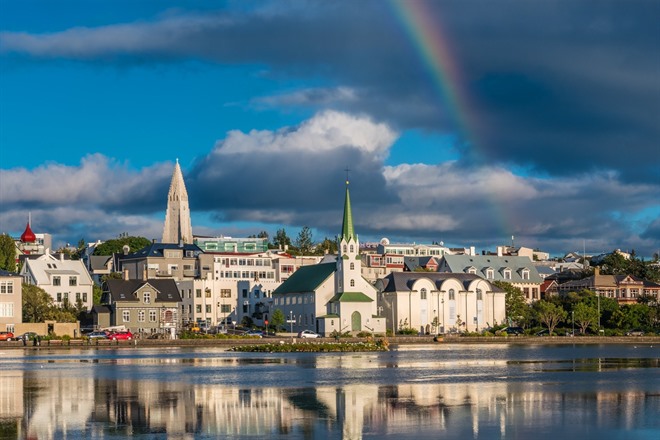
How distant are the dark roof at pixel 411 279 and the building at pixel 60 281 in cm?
4248

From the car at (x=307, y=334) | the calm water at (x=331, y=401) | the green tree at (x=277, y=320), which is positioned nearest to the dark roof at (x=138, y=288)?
the green tree at (x=277, y=320)

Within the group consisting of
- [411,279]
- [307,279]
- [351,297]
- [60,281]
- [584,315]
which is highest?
[60,281]

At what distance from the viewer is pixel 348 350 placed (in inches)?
4572

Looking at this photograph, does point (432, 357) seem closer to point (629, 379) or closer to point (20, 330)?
point (629, 379)

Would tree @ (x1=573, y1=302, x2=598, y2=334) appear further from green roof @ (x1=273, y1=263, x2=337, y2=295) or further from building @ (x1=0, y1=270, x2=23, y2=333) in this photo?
building @ (x1=0, y1=270, x2=23, y2=333)

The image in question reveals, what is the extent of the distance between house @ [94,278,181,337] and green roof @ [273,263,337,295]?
A: 52.2 feet

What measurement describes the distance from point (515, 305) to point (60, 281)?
65965 mm

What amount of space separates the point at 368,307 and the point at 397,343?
13.3 m

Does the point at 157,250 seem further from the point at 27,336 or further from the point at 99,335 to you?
the point at 27,336

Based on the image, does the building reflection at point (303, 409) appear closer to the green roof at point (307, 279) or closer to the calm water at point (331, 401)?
the calm water at point (331, 401)

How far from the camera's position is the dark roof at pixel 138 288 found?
150 m

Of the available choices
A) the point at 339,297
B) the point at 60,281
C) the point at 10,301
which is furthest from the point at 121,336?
the point at 339,297

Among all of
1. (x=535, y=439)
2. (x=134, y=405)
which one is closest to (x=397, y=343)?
(x=134, y=405)

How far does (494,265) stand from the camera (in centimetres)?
18325
